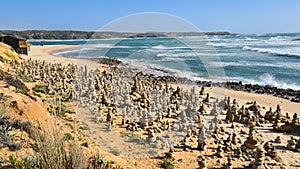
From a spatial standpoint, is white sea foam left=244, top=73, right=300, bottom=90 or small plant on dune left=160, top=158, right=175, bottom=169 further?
white sea foam left=244, top=73, right=300, bottom=90

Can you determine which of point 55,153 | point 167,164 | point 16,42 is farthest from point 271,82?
point 16,42

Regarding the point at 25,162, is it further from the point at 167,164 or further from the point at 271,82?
the point at 271,82

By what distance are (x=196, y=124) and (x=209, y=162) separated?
279cm

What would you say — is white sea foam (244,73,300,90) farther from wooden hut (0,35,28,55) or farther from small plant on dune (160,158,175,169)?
wooden hut (0,35,28,55)

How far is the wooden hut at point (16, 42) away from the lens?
1267 inches

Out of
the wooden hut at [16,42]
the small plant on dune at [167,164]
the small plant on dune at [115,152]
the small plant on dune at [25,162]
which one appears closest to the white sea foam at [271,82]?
the small plant on dune at [167,164]

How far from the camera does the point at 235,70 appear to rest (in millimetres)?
27281

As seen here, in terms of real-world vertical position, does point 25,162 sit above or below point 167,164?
above

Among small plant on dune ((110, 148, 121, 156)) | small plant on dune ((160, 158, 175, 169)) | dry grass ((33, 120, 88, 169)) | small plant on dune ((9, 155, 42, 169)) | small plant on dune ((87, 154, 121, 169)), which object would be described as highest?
dry grass ((33, 120, 88, 169))

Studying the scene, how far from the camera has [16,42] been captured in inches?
1294

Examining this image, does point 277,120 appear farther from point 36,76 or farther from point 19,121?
point 36,76

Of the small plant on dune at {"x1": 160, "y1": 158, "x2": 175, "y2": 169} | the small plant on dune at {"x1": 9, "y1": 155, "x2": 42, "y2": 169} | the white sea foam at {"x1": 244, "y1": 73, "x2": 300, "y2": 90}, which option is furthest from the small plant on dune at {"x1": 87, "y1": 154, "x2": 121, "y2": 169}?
the white sea foam at {"x1": 244, "y1": 73, "x2": 300, "y2": 90}

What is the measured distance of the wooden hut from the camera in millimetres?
32188

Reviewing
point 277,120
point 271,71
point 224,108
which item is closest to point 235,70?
point 271,71
